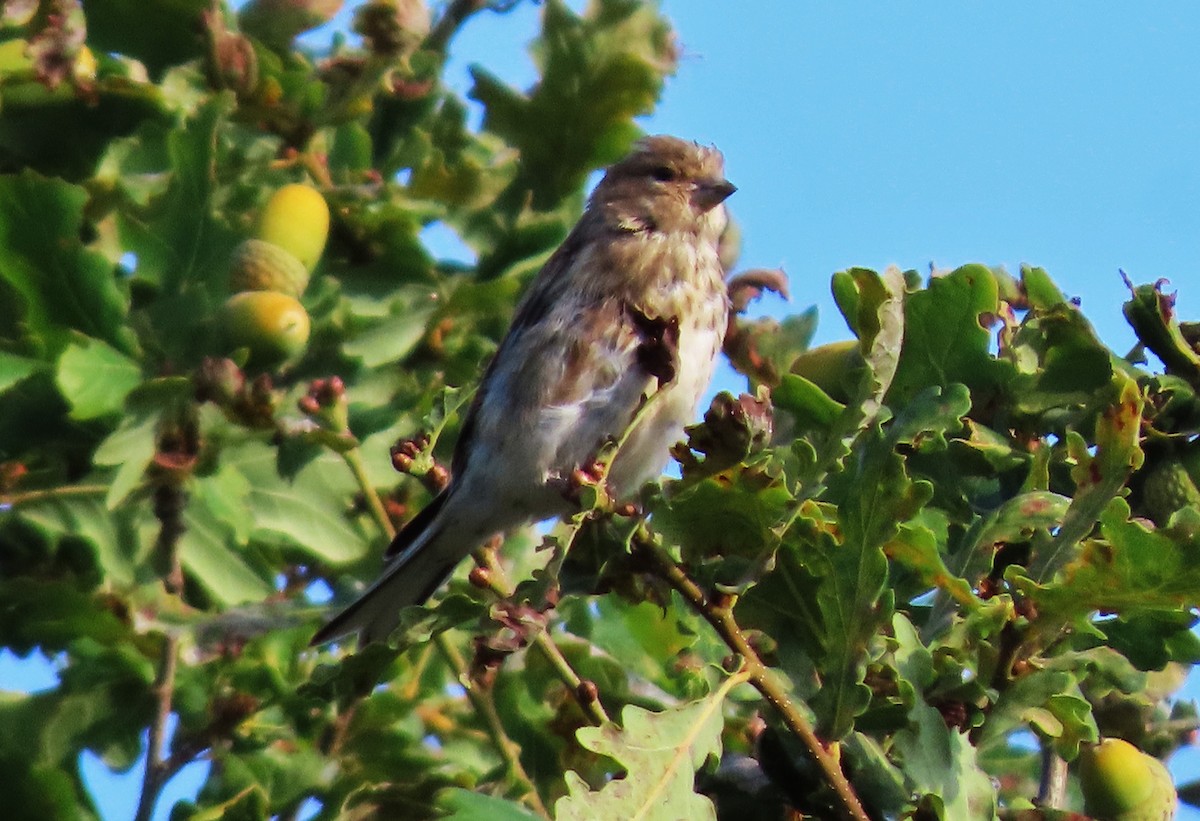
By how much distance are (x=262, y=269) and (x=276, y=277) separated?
0.09 feet

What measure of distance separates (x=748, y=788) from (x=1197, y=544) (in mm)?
591

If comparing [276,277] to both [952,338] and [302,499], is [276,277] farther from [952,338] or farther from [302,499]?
[952,338]

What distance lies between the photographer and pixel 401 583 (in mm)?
3145

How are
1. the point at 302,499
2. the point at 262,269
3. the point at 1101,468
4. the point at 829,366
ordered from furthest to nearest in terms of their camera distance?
Result: 1. the point at 302,499
2. the point at 262,269
3. the point at 829,366
4. the point at 1101,468

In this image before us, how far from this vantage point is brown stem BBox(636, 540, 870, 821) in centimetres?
169

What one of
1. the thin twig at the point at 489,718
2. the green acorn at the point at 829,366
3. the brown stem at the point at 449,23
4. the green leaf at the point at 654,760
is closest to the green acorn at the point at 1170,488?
the green acorn at the point at 829,366

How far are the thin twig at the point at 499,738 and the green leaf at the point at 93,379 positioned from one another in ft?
2.17

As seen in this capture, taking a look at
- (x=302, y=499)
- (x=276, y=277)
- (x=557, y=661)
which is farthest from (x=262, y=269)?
(x=557, y=661)

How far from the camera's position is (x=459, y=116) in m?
3.64

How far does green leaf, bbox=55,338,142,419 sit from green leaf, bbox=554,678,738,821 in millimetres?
1262

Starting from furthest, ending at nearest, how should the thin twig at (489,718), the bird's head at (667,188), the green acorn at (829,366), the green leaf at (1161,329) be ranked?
the bird's head at (667,188), the thin twig at (489,718), the green acorn at (829,366), the green leaf at (1161,329)

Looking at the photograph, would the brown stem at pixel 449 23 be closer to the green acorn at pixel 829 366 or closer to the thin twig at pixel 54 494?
the thin twig at pixel 54 494

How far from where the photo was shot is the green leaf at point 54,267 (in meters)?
2.72

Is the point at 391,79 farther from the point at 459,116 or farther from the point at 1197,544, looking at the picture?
the point at 1197,544
